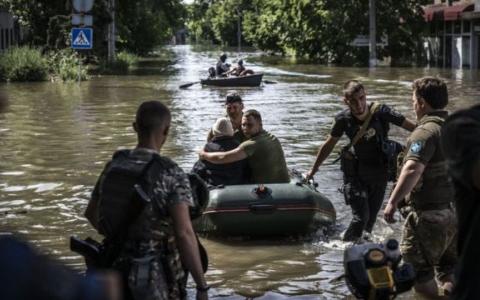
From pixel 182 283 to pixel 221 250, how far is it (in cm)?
405

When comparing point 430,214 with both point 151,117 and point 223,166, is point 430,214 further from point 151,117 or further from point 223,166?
point 223,166

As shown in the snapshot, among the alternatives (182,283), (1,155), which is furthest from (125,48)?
(182,283)

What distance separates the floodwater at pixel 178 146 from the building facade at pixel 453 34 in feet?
19.6

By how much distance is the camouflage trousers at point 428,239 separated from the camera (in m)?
5.39

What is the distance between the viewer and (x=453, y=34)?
148ft

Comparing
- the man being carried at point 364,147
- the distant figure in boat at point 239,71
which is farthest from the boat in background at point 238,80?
the man being carried at point 364,147

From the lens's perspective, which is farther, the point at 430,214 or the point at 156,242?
the point at 430,214

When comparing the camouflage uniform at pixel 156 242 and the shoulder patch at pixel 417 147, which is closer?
the camouflage uniform at pixel 156 242

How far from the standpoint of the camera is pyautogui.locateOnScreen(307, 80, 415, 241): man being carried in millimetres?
7012

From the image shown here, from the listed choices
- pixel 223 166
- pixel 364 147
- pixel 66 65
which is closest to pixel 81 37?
pixel 66 65

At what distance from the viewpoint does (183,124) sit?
743 inches

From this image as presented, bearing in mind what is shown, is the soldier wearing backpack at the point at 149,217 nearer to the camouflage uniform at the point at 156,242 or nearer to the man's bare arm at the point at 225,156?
the camouflage uniform at the point at 156,242

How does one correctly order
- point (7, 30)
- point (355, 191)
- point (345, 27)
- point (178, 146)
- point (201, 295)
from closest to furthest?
1. point (201, 295)
2. point (355, 191)
3. point (178, 146)
4. point (7, 30)
5. point (345, 27)

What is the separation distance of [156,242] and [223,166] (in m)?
4.42
